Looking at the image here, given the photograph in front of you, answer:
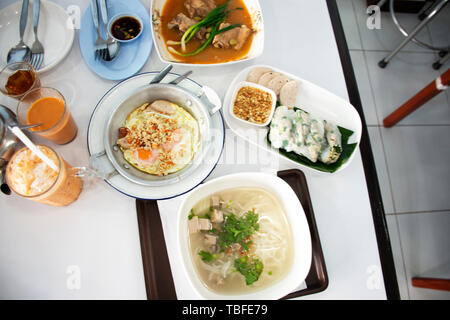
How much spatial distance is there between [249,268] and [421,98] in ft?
6.59

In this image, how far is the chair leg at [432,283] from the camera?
81.0 inches

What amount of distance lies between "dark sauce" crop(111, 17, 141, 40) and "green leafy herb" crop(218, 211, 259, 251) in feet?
3.47

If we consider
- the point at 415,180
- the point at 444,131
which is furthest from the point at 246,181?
the point at 444,131

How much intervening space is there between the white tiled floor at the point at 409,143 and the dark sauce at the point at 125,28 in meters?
2.35

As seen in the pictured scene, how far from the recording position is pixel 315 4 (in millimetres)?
1806

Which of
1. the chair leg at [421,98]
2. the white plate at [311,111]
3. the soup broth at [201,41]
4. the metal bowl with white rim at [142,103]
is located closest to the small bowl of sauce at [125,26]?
the soup broth at [201,41]

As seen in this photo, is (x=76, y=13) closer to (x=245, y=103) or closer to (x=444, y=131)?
(x=245, y=103)

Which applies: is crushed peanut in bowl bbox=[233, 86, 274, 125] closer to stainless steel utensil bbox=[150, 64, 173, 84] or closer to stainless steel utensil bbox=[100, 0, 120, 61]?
stainless steel utensil bbox=[150, 64, 173, 84]

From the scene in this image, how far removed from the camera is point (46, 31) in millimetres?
1597

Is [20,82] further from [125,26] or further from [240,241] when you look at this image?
[240,241]

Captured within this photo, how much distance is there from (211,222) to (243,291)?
338mm

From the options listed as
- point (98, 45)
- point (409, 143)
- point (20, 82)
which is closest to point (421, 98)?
point (409, 143)

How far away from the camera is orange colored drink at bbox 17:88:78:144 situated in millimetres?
1371

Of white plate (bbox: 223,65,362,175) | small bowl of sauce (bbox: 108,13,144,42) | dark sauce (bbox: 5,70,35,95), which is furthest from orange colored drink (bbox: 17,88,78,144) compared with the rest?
white plate (bbox: 223,65,362,175)
